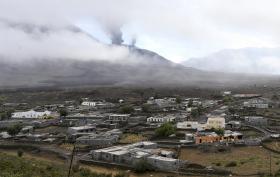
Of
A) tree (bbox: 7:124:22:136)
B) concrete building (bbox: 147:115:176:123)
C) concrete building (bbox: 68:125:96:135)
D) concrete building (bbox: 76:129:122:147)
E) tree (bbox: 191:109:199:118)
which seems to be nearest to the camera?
concrete building (bbox: 76:129:122:147)

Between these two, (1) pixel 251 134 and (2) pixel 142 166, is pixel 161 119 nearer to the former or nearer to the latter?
(1) pixel 251 134

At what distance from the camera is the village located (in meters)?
37.5

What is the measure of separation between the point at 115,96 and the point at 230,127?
60210mm

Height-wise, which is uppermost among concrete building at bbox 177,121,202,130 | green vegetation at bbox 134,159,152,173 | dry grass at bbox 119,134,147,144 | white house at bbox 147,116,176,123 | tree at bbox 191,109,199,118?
tree at bbox 191,109,199,118

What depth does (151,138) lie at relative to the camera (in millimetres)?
50938

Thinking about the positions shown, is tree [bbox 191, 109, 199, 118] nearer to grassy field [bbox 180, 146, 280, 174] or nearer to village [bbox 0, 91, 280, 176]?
village [bbox 0, 91, 280, 176]

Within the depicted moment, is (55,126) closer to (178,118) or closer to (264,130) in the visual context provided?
(178,118)

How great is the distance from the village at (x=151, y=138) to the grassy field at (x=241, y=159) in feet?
0.27

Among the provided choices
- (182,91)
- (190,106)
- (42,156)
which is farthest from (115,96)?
(42,156)

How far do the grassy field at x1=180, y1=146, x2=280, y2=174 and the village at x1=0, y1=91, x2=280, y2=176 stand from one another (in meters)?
0.08

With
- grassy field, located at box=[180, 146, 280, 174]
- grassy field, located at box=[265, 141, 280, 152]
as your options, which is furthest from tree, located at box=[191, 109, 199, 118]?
grassy field, located at box=[180, 146, 280, 174]

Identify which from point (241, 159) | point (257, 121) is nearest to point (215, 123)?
point (257, 121)

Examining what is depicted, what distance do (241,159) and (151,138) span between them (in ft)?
44.2

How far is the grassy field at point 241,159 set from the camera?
3559 centimetres
